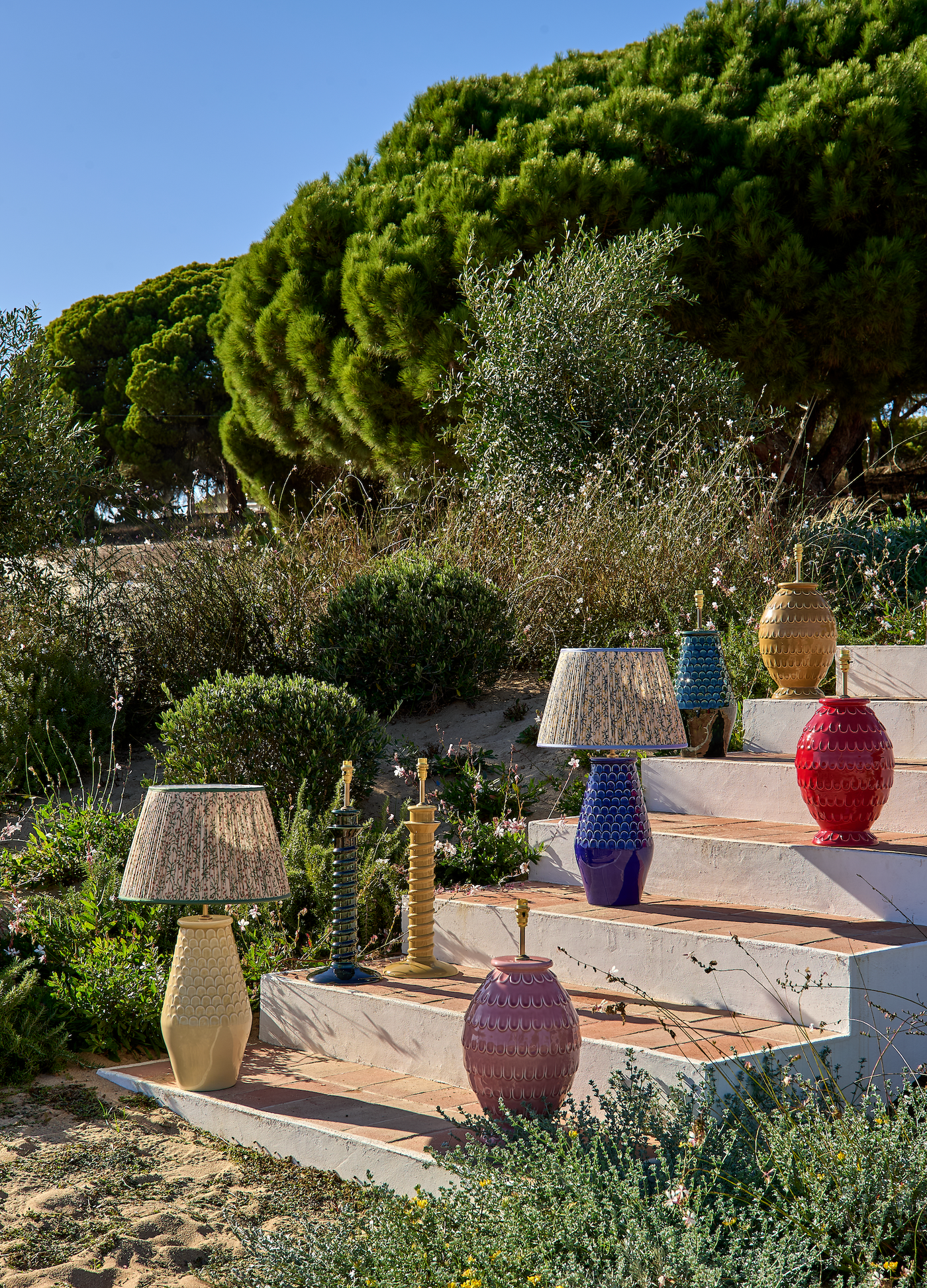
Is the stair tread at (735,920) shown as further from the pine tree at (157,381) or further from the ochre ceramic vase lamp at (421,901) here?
the pine tree at (157,381)

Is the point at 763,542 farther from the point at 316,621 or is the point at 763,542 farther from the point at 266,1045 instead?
the point at 266,1045

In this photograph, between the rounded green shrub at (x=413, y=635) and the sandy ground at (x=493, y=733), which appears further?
the rounded green shrub at (x=413, y=635)

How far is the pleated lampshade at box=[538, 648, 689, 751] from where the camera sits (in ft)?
12.5

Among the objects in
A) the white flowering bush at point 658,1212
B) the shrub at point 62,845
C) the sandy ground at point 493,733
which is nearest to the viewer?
the white flowering bush at point 658,1212

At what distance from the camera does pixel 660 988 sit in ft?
12.1

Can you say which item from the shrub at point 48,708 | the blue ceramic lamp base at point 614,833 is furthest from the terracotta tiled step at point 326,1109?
the shrub at point 48,708

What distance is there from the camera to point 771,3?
41.8ft

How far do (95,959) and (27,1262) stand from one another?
1.65 m

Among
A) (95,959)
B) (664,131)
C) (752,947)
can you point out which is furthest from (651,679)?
(664,131)

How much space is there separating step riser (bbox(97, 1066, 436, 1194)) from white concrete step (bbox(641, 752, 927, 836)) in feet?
7.25

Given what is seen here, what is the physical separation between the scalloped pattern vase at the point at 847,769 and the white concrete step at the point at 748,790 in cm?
35

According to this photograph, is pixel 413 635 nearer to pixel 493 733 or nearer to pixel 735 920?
pixel 493 733

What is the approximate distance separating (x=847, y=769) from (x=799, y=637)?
1478 mm

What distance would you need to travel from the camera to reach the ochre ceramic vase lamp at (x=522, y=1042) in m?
2.95
